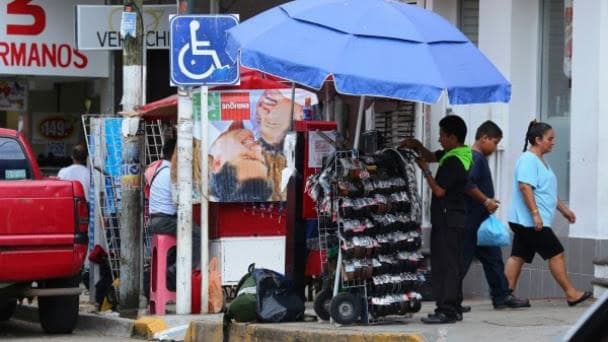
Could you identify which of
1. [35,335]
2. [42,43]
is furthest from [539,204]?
[42,43]

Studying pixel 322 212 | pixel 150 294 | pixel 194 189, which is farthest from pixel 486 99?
pixel 150 294

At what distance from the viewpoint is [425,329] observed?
8.94 metres

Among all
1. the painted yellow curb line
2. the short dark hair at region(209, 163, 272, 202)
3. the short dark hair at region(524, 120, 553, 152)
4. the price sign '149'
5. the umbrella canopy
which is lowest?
the painted yellow curb line

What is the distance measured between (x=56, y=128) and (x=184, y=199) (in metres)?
10.0

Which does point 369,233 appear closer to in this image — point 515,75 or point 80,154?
point 515,75

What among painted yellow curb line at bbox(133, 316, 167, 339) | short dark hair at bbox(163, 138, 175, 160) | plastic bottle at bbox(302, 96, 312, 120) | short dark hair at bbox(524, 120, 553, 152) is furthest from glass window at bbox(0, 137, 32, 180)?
short dark hair at bbox(524, 120, 553, 152)

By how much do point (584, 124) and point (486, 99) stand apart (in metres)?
3.14

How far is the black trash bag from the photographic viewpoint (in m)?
9.55

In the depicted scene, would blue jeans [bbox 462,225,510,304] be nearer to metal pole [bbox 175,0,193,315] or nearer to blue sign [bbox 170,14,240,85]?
metal pole [bbox 175,0,193,315]

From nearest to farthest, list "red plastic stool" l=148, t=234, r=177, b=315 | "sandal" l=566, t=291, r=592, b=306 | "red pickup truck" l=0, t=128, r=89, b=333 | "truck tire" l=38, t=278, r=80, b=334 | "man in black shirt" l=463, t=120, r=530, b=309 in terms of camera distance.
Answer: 1. "man in black shirt" l=463, t=120, r=530, b=309
2. "red pickup truck" l=0, t=128, r=89, b=333
3. "sandal" l=566, t=291, r=592, b=306
4. "truck tire" l=38, t=278, r=80, b=334
5. "red plastic stool" l=148, t=234, r=177, b=315

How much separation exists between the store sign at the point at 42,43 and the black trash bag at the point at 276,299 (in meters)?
9.80

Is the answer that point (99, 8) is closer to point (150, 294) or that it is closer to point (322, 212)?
point (150, 294)

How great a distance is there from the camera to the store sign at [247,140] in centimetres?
1190

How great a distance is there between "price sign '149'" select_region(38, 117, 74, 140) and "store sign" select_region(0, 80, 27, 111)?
0.89 metres
